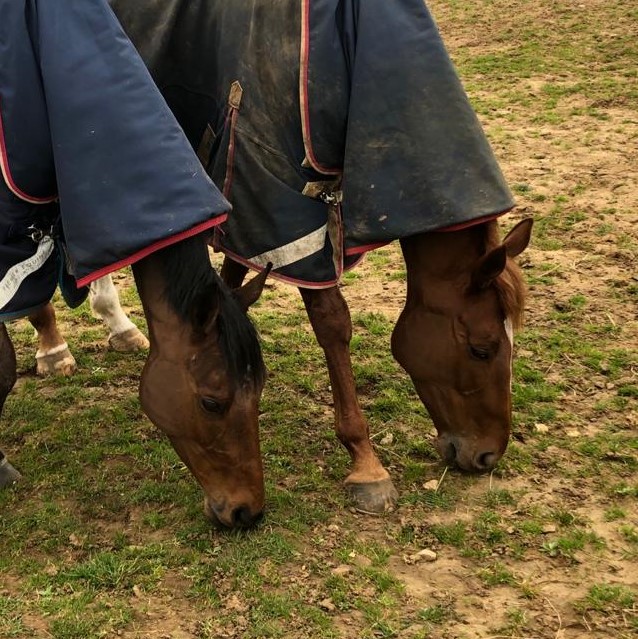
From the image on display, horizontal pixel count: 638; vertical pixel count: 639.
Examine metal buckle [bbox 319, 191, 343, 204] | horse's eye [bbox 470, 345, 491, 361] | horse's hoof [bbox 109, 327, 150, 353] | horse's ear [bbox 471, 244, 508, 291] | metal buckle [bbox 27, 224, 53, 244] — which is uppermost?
metal buckle [bbox 27, 224, 53, 244]

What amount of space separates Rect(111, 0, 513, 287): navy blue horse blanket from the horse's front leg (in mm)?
167

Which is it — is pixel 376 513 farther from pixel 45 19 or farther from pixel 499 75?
pixel 499 75

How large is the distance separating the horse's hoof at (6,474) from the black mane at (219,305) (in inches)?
54.2

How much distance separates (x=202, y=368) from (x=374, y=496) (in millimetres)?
1043

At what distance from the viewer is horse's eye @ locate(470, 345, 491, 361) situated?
3498 millimetres

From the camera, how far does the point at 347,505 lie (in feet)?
12.1

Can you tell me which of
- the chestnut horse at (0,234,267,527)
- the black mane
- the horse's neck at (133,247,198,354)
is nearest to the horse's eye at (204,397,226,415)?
the chestnut horse at (0,234,267,527)

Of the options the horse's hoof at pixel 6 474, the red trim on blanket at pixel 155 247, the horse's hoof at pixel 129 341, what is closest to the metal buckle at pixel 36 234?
the red trim on blanket at pixel 155 247

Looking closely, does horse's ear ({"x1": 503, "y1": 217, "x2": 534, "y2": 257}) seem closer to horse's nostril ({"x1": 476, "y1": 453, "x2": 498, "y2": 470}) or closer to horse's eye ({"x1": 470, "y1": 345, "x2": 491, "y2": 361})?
horse's eye ({"x1": 470, "y1": 345, "x2": 491, "y2": 361})

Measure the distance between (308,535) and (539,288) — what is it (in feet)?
8.83

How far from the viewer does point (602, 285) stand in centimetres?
540

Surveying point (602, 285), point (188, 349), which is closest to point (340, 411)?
point (188, 349)

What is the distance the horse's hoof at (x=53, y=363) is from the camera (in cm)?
496

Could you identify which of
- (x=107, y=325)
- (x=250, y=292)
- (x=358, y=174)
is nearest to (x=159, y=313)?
(x=250, y=292)
